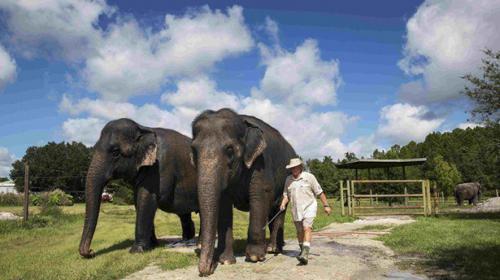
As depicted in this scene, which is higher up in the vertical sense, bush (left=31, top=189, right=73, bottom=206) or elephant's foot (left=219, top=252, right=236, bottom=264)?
bush (left=31, top=189, right=73, bottom=206)

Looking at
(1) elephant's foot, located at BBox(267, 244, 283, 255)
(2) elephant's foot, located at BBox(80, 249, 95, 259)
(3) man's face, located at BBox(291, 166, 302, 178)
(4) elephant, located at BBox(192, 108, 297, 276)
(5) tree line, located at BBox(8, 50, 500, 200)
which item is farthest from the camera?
(5) tree line, located at BBox(8, 50, 500, 200)

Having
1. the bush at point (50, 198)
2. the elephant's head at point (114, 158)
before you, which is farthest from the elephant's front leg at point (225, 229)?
the bush at point (50, 198)

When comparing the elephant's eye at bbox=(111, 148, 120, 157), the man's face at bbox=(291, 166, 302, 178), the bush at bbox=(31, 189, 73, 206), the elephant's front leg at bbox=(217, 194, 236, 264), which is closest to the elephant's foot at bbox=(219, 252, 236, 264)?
the elephant's front leg at bbox=(217, 194, 236, 264)

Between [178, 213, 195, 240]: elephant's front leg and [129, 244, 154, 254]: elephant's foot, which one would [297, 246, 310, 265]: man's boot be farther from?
[178, 213, 195, 240]: elephant's front leg

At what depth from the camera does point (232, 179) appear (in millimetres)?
8375

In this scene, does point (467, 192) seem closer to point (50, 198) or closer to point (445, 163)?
point (445, 163)

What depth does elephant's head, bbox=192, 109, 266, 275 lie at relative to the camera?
7605 mm

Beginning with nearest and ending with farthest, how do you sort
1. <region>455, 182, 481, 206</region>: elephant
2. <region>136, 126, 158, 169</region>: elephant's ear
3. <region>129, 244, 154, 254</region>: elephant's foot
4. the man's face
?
the man's face, <region>129, 244, 154, 254</region>: elephant's foot, <region>136, 126, 158, 169</region>: elephant's ear, <region>455, 182, 481, 206</region>: elephant

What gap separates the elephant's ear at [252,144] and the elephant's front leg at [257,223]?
58cm

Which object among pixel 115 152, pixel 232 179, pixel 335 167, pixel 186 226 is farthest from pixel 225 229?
pixel 335 167

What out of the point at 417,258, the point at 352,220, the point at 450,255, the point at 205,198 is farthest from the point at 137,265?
the point at 352,220

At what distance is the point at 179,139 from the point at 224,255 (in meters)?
3.99

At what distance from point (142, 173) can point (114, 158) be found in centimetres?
73

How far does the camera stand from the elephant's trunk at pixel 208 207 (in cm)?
749
